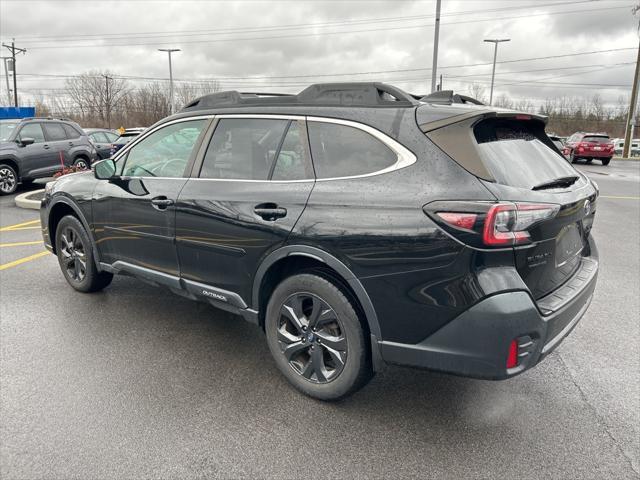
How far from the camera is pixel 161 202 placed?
3617 mm

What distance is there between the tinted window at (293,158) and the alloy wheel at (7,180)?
11482mm

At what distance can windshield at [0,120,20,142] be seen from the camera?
12094mm

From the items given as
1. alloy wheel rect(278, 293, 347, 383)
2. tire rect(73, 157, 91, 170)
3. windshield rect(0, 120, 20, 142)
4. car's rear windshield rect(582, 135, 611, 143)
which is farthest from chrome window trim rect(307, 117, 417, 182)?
car's rear windshield rect(582, 135, 611, 143)

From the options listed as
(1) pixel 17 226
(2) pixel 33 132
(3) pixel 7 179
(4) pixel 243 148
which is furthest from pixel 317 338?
(2) pixel 33 132

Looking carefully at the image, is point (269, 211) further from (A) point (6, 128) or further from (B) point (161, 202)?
(A) point (6, 128)

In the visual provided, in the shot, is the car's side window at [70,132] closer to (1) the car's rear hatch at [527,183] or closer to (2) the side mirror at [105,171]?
(2) the side mirror at [105,171]

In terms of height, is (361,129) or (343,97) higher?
(343,97)

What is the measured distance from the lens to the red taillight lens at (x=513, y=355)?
230 centimetres

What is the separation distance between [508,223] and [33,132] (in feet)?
44.3

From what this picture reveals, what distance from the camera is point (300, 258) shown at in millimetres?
2934

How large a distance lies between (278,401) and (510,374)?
4.62ft

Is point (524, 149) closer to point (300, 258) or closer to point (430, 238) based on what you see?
point (430, 238)

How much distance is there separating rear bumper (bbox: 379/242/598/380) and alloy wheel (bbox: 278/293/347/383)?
1.16 feet

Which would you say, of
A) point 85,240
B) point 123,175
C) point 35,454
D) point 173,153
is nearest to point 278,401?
point 35,454
